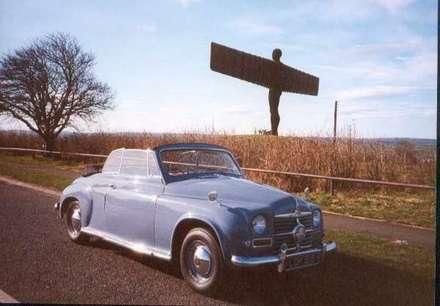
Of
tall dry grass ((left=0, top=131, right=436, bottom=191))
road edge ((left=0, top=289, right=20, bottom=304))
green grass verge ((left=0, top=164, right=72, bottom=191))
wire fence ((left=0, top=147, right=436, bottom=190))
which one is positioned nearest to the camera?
road edge ((left=0, top=289, right=20, bottom=304))

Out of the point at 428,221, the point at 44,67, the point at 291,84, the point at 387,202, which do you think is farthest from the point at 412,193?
the point at 44,67

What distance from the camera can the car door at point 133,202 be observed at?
5.33 meters

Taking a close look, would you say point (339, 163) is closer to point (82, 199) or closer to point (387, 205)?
point (387, 205)

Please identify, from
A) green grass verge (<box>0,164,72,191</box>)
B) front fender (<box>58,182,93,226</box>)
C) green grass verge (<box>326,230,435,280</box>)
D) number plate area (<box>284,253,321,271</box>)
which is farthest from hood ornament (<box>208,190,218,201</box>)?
green grass verge (<box>0,164,72,191</box>)

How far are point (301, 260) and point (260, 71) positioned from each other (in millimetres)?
3186

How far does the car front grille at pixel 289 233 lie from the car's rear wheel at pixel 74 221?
323cm

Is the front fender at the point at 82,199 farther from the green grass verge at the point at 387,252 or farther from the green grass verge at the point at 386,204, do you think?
the green grass verge at the point at 386,204

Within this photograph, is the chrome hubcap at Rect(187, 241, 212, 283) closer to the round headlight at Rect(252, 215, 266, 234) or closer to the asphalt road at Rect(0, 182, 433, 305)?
the asphalt road at Rect(0, 182, 433, 305)

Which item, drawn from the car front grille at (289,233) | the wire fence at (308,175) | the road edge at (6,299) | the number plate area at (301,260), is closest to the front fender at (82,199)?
the road edge at (6,299)

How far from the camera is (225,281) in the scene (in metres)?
4.52

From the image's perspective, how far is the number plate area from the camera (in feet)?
14.9

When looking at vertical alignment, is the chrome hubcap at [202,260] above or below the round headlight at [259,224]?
below

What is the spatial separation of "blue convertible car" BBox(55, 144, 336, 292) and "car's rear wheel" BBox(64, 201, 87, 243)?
1.5 inches

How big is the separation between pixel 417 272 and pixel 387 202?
15.8ft
